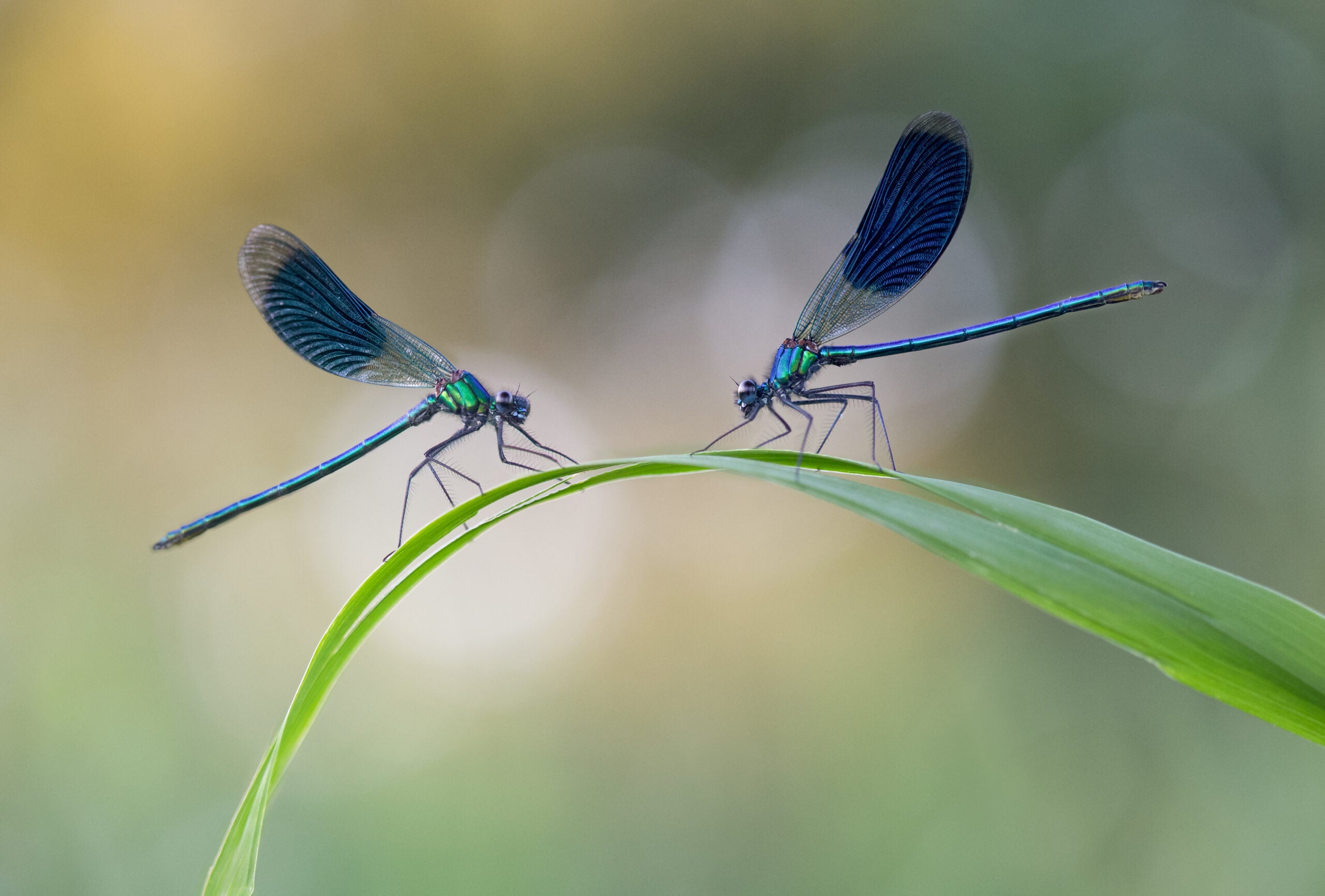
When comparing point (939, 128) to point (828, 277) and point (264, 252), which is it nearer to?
point (828, 277)

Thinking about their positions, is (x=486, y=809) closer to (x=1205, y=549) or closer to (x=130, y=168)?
(x=1205, y=549)

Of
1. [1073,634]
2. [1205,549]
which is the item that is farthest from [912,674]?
[1205,549]

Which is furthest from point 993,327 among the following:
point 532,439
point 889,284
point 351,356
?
point 351,356

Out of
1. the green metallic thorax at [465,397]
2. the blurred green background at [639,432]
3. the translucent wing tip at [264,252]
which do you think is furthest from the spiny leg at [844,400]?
the blurred green background at [639,432]

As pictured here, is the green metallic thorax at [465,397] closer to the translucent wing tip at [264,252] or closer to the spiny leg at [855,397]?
the translucent wing tip at [264,252]

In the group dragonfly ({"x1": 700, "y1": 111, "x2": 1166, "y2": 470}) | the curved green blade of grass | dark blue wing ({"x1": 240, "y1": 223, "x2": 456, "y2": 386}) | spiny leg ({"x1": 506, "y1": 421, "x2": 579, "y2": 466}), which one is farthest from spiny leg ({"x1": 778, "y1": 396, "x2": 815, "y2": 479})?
dark blue wing ({"x1": 240, "y1": 223, "x2": 456, "y2": 386})
